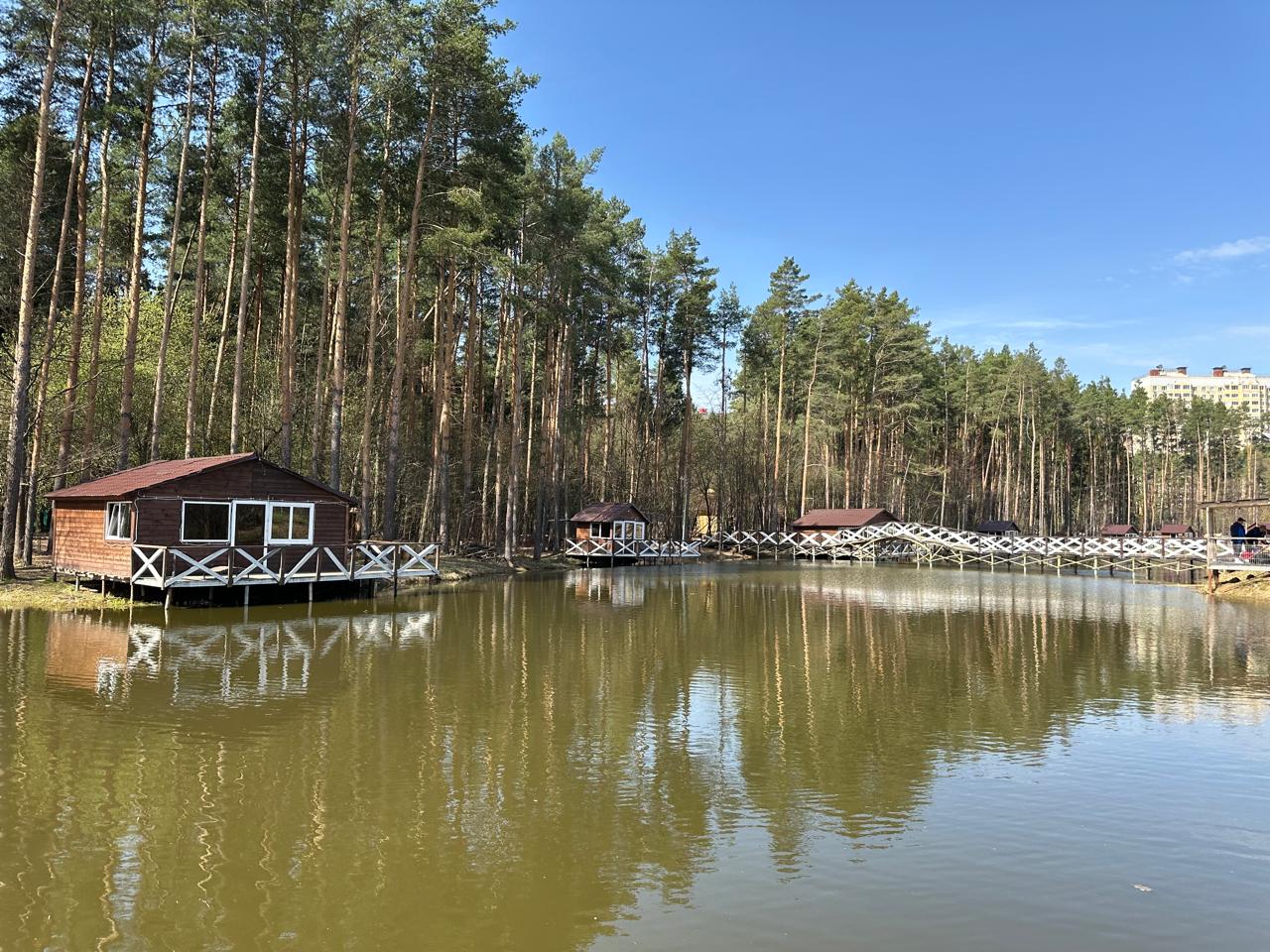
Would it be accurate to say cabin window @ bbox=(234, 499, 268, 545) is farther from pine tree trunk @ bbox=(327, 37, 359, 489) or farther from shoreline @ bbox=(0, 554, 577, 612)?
shoreline @ bbox=(0, 554, 577, 612)

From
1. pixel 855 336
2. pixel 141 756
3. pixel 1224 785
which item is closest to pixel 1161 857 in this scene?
pixel 1224 785

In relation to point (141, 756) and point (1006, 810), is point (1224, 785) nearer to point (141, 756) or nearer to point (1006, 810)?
point (1006, 810)

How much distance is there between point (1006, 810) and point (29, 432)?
24.8 metres

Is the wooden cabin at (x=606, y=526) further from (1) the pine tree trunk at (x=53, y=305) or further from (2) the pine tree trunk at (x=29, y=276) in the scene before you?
(2) the pine tree trunk at (x=29, y=276)

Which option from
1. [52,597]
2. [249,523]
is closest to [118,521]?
[52,597]

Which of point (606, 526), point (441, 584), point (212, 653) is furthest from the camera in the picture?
point (606, 526)

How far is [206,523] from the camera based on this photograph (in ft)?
62.7

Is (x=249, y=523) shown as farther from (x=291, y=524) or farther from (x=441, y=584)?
(x=441, y=584)

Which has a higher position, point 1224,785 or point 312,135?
point 312,135

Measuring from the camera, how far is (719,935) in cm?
421

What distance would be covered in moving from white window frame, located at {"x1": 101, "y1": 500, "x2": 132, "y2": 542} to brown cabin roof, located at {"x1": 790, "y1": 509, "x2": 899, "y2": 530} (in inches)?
1413

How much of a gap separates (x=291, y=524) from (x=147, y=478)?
3190 mm

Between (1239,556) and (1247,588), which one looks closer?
(1247,588)

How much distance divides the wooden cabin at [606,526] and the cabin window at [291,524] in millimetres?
18747
